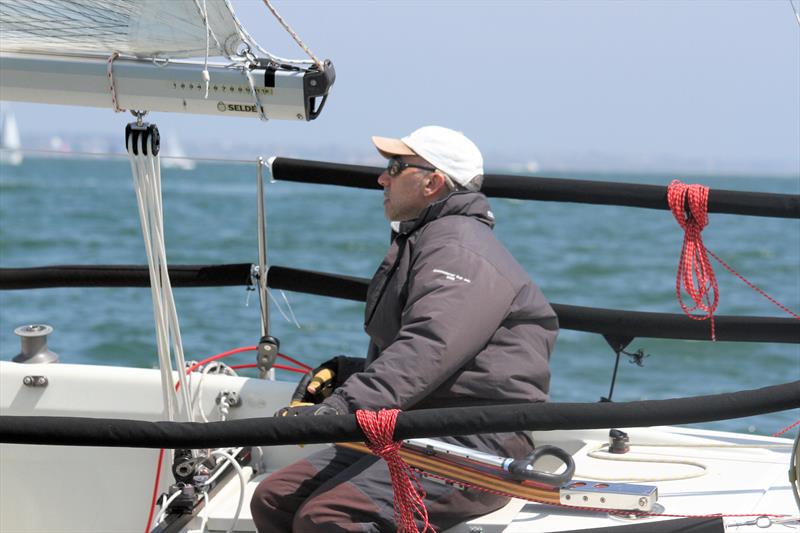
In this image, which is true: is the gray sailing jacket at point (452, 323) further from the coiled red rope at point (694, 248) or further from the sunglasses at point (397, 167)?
the coiled red rope at point (694, 248)

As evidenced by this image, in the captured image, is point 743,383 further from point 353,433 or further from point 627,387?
point 353,433

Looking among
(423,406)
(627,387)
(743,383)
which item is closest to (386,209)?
(423,406)

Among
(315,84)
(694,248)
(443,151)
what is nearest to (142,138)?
(315,84)

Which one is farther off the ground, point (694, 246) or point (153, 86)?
point (153, 86)

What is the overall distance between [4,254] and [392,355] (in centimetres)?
1769

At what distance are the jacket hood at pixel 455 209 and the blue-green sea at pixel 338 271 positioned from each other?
9.44 feet

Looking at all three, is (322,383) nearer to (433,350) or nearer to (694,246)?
(433,350)

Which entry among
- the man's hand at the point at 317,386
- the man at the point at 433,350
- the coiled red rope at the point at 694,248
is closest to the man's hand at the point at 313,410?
the man at the point at 433,350

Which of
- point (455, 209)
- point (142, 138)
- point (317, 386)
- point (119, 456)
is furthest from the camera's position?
point (119, 456)

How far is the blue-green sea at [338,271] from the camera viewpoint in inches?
448

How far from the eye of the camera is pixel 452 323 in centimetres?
280

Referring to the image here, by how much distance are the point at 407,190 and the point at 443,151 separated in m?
0.15

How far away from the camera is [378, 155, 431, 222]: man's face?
331cm

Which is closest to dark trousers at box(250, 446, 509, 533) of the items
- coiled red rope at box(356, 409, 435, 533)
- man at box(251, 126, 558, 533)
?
man at box(251, 126, 558, 533)
